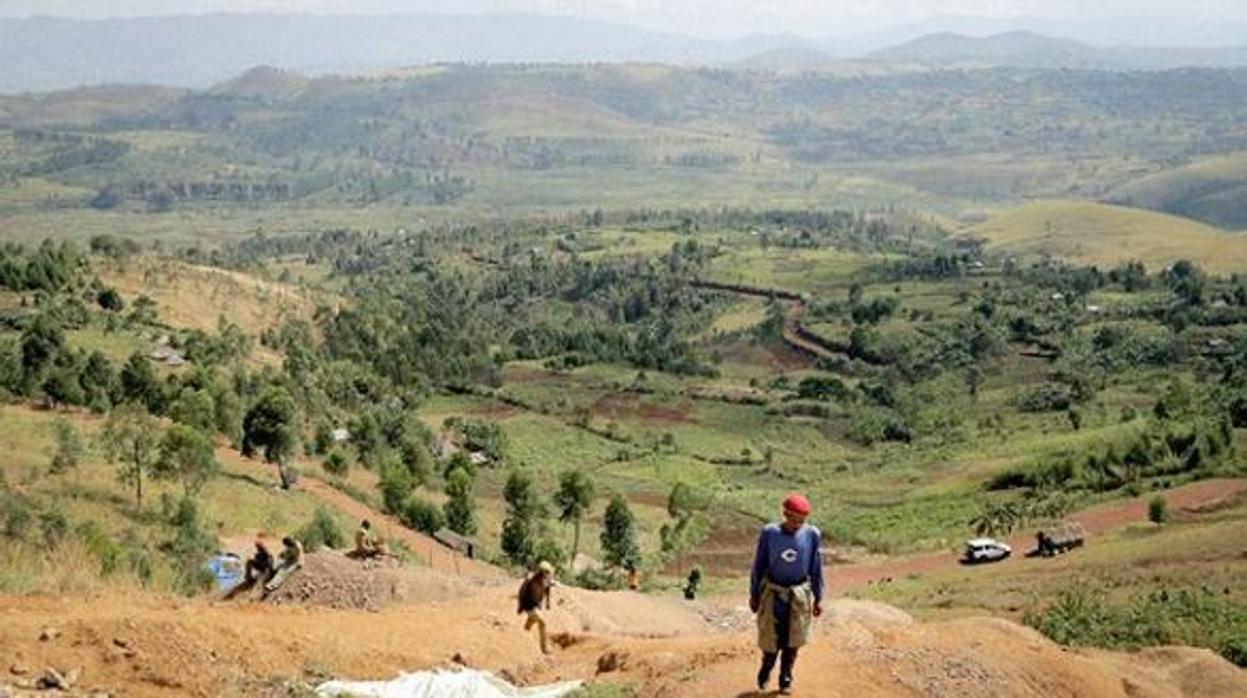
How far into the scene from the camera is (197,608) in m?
19.2

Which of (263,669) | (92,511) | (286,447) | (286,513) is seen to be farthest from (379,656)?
(286,447)

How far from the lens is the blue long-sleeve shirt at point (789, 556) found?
1486cm

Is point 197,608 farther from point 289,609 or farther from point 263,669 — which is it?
point 263,669

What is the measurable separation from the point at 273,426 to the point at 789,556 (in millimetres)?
49635

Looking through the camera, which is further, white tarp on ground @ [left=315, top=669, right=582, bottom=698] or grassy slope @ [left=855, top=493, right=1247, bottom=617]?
grassy slope @ [left=855, top=493, right=1247, bottom=617]

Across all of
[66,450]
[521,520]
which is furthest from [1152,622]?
[66,450]

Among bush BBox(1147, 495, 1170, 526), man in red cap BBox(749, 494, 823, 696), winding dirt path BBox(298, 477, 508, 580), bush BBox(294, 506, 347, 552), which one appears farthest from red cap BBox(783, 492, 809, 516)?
bush BBox(1147, 495, 1170, 526)

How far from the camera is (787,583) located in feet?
49.1

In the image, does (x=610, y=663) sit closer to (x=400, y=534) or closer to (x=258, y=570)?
(x=258, y=570)

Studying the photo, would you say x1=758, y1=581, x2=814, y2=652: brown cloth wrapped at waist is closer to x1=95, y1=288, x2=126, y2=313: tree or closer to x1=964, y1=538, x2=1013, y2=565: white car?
x1=964, y1=538, x2=1013, y2=565: white car

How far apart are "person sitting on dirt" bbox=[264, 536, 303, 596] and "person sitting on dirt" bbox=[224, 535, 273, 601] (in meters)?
0.21

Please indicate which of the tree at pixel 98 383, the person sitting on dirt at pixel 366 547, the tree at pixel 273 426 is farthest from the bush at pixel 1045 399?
the person sitting on dirt at pixel 366 547

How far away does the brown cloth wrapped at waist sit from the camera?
589 inches

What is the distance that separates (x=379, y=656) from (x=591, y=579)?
3023 centimetres
